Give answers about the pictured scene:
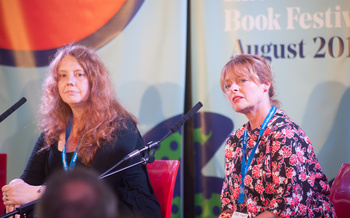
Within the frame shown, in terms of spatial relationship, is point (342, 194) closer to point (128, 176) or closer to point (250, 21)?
point (128, 176)

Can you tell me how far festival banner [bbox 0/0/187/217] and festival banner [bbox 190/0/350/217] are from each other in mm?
201

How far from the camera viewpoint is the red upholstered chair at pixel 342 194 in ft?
7.66

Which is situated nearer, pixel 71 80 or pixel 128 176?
pixel 128 176

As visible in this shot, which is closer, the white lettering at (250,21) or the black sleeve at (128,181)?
the black sleeve at (128,181)

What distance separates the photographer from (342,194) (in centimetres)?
236

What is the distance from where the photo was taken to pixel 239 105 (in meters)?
2.33

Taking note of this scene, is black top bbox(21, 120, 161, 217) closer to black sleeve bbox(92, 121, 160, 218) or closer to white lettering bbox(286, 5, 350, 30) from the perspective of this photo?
black sleeve bbox(92, 121, 160, 218)

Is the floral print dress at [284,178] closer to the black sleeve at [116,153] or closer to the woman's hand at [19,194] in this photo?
the black sleeve at [116,153]

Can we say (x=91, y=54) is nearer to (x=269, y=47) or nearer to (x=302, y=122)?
(x=269, y=47)

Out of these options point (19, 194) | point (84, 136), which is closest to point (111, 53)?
point (84, 136)

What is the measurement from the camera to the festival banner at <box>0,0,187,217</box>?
3.53 meters

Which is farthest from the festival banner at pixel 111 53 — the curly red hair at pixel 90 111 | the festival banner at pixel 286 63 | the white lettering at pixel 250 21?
the curly red hair at pixel 90 111

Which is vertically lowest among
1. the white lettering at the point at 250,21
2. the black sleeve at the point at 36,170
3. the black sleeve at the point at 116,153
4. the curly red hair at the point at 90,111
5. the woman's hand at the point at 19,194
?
the woman's hand at the point at 19,194

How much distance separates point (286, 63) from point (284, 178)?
1504mm
